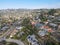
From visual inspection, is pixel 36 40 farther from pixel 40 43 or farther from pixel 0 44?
pixel 0 44

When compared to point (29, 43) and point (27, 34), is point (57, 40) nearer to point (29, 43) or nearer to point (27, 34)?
point (29, 43)

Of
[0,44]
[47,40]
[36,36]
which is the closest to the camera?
[47,40]

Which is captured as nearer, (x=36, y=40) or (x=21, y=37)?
(x=36, y=40)

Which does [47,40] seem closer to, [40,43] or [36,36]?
[40,43]

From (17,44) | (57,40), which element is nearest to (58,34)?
(57,40)

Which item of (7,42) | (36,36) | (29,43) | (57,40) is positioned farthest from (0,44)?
(57,40)

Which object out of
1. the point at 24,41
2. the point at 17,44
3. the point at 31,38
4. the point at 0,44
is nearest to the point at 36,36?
the point at 31,38

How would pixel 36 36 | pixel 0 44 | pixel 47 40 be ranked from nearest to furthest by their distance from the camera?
1. pixel 47 40
2. pixel 0 44
3. pixel 36 36

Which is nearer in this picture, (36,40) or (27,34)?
(36,40)
